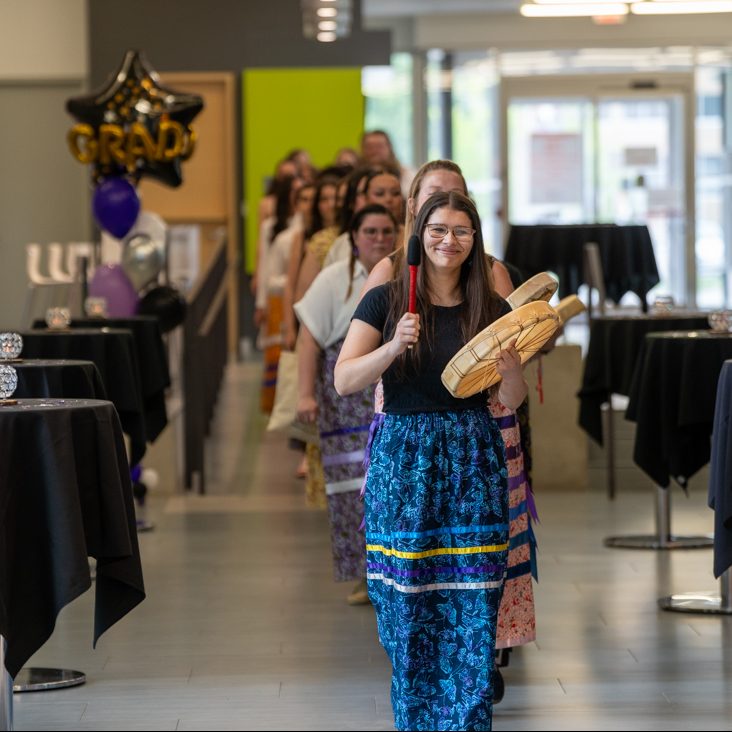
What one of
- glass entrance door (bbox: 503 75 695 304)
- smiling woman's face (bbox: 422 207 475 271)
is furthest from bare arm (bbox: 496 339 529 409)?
glass entrance door (bbox: 503 75 695 304)

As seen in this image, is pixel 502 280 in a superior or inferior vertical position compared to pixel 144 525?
superior

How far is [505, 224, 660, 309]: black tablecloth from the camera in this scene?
10.4 meters

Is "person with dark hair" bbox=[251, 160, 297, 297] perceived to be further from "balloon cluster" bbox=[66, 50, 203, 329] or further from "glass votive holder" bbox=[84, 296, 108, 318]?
"glass votive holder" bbox=[84, 296, 108, 318]

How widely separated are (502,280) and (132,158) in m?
5.25

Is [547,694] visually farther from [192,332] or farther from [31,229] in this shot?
[31,229]

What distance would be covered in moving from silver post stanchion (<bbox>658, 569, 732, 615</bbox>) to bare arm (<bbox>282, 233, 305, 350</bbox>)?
2.21 metres

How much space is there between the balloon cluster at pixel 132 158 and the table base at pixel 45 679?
385 cm

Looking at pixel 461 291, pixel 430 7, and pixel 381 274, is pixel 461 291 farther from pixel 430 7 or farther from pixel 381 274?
pixel 430 7

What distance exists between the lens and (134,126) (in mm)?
8945

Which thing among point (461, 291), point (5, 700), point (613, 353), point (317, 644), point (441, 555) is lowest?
point (317, 644)

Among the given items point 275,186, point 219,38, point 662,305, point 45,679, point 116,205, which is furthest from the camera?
point 219,38

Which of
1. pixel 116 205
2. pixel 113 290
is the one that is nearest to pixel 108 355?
pixel 113 290

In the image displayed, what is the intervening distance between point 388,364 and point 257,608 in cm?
235

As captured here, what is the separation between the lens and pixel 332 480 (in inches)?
203
